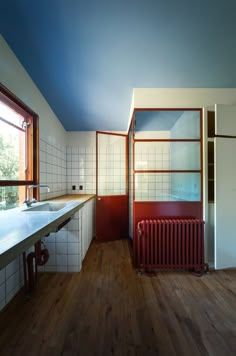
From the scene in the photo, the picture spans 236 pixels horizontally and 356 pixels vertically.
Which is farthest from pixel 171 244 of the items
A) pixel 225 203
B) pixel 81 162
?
pixel 81 162

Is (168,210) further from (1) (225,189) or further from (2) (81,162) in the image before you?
(2) (81,162)

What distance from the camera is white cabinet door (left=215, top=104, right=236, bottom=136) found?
2527 mm

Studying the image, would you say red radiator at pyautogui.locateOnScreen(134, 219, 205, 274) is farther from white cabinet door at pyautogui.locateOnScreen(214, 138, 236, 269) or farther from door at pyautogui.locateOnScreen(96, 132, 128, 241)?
door at pyautogui.locateOnScreen(96, 132, 128, 241)

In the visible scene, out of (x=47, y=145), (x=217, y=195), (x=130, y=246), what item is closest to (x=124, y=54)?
Answer: (x=47, y=145)

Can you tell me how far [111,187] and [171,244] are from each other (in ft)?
5.26

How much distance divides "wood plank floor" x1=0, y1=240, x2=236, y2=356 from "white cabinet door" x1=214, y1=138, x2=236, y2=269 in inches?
8.8

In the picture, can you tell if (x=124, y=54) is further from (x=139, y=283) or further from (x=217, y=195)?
(x=139, y=283)

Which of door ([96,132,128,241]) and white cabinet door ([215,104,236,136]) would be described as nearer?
white cabinet door ([215,104,236,136])

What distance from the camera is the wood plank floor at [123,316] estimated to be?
1379mm

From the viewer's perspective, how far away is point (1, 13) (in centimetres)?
165

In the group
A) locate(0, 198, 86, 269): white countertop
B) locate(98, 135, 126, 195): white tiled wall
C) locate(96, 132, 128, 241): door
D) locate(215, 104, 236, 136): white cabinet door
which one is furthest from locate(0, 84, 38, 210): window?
locate(215, 104, 236, 136): white cabinet door

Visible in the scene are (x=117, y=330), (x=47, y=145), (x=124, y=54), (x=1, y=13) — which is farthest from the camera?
(x=47, y=145)

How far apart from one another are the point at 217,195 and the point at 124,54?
1.98m

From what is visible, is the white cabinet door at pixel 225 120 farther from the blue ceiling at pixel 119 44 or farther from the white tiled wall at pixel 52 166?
the white tiled wall at pixel 52 166
